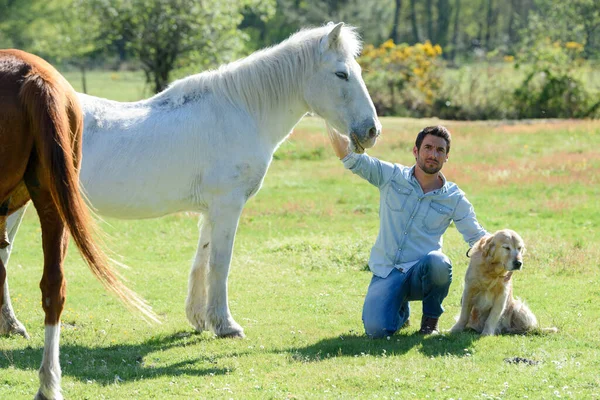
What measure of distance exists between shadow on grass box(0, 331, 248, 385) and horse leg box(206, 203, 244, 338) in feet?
0.70

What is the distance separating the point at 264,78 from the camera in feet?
23.7

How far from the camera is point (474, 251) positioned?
6.69m

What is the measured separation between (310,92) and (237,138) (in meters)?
0.78

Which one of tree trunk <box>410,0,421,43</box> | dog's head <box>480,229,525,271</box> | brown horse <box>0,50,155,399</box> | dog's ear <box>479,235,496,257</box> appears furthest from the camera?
tree trunk <box>410,0,421,43</box>

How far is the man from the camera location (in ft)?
22.0

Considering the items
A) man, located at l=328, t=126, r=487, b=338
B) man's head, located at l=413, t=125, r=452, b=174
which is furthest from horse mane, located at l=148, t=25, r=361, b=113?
man's head, located at l=413, t=125, r=452, b=174

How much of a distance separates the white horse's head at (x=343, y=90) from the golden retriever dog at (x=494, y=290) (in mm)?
1367

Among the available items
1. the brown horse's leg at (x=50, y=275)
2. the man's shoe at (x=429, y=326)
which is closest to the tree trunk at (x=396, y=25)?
the man's shoe at (x=429, y=326)

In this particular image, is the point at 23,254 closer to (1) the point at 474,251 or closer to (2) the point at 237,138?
(2) the point at 237,138

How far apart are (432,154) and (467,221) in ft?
2.26

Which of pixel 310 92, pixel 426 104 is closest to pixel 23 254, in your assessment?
pixel 310 92

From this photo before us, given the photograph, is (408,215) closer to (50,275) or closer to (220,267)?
(220,267)

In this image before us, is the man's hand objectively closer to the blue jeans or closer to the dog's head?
the blue jeans

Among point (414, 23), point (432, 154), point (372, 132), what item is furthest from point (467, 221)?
point (414, 23)
